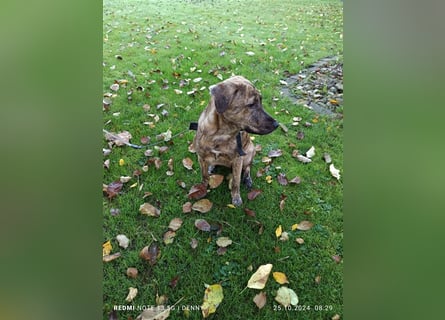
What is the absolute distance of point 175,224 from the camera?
8.76 feet

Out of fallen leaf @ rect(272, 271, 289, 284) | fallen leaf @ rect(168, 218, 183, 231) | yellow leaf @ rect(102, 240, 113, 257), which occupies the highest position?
yellow leaf @ rect(102, 240, 113, 257)

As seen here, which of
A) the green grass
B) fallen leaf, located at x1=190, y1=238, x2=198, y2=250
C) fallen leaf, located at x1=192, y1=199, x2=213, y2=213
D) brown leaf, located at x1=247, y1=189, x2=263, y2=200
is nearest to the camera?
the green grass

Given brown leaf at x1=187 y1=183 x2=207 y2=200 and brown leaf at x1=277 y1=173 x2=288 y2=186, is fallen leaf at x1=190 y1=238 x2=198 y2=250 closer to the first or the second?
brown leaf at x1=187 y1=183 x2=207 y2=200

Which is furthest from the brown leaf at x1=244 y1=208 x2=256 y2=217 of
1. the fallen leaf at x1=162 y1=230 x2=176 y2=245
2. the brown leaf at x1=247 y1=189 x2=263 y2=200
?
the fallen leaf at x1=162 y1=230 x2=176 y2=245

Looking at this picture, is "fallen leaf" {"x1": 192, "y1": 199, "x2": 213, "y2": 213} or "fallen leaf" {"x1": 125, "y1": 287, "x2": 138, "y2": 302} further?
"fallen leaf" {"x1": 192, "y1": 199, "x2": 213, "y2": 213}

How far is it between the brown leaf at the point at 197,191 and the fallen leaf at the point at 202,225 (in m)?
0.25

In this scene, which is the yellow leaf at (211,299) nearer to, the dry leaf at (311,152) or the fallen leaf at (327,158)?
the fallen leaf at (327,158)

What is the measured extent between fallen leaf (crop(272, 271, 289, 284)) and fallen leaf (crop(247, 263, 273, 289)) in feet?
0.18

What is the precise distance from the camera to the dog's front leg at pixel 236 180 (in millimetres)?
2822

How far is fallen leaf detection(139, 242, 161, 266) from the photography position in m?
2.45
